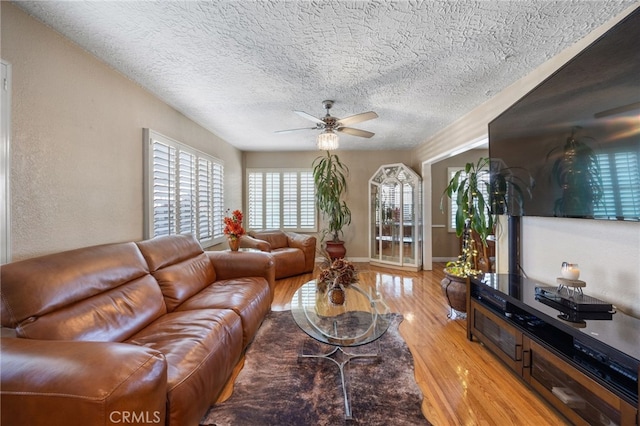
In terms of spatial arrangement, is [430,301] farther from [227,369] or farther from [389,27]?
[389,27]

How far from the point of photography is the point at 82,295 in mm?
1507

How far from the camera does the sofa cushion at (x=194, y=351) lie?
122 cm

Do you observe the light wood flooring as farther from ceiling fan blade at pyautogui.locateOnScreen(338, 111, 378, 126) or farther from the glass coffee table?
ceiling fan blade at pyautogui.locateOnScreen(338, 111, 378, 126)

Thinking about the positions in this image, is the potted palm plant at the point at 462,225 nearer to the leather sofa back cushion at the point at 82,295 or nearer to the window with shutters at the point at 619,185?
the window with shutters at the point at 619,185

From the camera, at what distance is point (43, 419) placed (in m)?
0.89

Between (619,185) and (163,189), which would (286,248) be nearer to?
(163,189)

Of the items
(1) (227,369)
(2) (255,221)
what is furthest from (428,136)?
(1) (227,369)

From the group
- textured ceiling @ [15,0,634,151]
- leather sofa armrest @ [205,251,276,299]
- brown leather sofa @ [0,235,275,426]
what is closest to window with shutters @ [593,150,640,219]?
textured ceiling @ [15,0,634,151]

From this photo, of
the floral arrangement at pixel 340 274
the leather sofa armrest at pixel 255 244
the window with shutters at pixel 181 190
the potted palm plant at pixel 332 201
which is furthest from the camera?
the potted palm plant at pixel 332 201

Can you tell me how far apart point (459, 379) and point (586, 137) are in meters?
1.77

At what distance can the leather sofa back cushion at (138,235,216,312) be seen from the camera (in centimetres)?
214

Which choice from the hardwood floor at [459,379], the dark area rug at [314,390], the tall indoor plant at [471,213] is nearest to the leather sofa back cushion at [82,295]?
the dark area rug at [314,390]

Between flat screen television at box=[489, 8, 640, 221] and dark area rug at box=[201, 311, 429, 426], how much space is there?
1.59 m

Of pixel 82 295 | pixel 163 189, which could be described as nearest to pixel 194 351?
pixel 82 295
